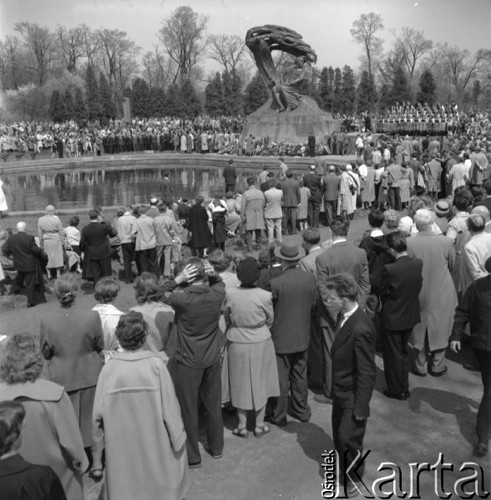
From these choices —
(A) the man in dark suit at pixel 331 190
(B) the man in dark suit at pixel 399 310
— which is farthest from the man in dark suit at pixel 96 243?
(A) the man in dark suit at pixel 331 190

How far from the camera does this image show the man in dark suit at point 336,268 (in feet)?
18.8

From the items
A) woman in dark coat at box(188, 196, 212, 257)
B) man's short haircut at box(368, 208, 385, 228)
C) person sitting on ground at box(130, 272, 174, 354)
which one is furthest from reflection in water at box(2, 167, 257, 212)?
person sitting on ground at box(130, 272, 174, 354)

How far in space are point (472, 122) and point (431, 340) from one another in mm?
30813

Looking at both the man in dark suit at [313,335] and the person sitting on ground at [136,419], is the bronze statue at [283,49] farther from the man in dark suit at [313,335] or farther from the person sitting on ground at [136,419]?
the person sitting on ground at [136,419]

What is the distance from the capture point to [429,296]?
6215 mm

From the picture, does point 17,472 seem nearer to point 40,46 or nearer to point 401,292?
point 401,292

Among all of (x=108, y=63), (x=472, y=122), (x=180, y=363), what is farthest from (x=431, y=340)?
(x=108, y=63)

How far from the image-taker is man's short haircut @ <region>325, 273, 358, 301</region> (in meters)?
4.28

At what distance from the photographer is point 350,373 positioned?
14.0 ft

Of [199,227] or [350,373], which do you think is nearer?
[350,373]

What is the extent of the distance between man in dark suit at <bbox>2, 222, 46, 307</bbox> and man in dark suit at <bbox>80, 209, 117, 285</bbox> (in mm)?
719

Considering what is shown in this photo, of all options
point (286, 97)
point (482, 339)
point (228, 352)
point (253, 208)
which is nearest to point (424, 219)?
point (482, 339)

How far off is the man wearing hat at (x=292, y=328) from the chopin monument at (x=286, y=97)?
26.0m

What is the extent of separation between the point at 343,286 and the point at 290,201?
28.1 ft
